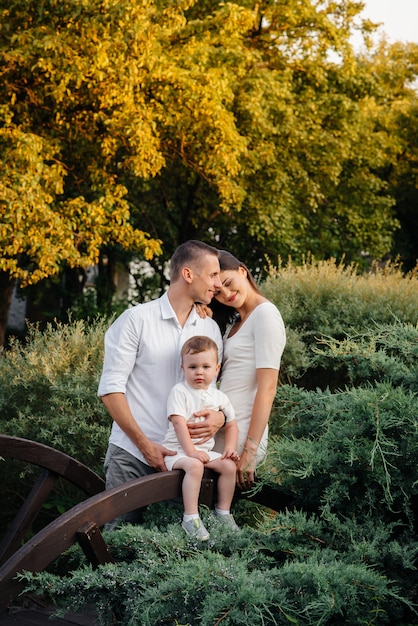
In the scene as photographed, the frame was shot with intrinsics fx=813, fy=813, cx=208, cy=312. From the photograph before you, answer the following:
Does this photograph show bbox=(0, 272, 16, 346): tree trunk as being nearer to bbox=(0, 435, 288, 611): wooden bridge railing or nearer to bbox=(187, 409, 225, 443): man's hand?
bbox=(0, 435, 288, 611): wooden bridge railing

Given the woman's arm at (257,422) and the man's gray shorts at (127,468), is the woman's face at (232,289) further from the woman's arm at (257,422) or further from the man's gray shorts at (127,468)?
the man's gray shorts at (127,468)

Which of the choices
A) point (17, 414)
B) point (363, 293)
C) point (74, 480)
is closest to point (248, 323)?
point (74, 480)

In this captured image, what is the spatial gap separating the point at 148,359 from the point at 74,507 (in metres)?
1.08

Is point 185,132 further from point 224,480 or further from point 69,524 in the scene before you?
point 69,524

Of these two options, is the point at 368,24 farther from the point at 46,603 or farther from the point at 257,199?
the point at 46,603

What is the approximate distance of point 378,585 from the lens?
9.69 feet

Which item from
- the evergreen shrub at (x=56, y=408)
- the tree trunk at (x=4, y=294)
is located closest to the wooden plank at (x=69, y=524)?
the evergreen shrub at (x=56, y=408)

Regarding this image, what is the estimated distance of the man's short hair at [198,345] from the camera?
159 inches

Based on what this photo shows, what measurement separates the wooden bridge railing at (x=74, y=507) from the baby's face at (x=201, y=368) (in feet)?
1.49

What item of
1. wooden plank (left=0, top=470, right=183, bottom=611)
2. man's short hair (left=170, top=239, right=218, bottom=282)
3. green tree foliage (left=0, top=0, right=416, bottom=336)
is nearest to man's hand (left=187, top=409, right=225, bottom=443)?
wooden plank (left=0, top=470, right=183, bottom=611)

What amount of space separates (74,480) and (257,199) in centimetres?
1522

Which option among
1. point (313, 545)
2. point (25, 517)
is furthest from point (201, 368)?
point (25, 517)

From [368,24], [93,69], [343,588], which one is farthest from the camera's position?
[368,24]

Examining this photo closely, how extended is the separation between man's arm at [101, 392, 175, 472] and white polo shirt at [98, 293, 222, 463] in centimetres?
12
